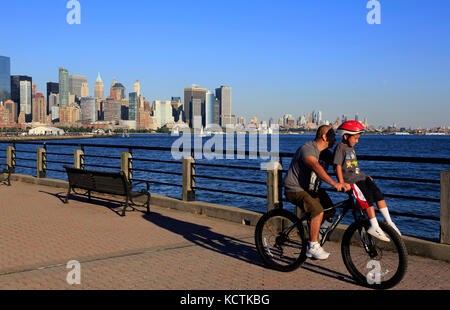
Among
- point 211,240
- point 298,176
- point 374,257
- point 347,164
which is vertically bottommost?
point 211,240

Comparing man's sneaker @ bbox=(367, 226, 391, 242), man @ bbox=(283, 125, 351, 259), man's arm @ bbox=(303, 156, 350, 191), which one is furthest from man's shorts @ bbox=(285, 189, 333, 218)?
man's sneaker @ bbox=(367, 226, 391, 242)

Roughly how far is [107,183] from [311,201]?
556 centimetres

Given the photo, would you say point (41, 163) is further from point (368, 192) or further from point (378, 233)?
point (378, 233)

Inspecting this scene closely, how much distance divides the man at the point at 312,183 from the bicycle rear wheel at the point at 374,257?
0.39 meters

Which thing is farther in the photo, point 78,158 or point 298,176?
point 78,158

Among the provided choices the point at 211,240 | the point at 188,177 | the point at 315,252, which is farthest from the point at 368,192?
the point at 188,177

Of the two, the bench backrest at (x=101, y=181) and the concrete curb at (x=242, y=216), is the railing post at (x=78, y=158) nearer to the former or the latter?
the concrete curb at (x=242, y=216)

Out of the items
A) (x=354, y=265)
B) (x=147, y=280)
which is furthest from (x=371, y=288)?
(x=147, y=280)

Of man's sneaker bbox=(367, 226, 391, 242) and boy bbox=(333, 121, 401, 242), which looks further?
boy bbox=(333, 121, 401, 242)

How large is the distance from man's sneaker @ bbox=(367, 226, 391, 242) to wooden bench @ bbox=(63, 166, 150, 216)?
5433mm

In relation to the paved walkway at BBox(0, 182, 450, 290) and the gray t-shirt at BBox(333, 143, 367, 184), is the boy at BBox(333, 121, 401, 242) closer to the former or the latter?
the gray t-shirt at BBox(333, 143, 367, 184)

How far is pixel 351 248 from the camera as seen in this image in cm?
534

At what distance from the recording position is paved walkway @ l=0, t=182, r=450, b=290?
205 inches

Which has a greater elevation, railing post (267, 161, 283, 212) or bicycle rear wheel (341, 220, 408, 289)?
railing post (267, 161, 283, 212)
